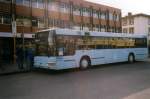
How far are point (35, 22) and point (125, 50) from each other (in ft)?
54.3

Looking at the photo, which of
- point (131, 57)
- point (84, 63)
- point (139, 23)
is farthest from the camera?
point (139, 23)

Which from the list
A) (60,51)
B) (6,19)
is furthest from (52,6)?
(60,51)

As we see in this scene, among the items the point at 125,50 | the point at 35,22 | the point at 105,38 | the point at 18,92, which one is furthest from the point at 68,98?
the point at 35,22

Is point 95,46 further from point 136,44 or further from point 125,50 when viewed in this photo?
point 136,44

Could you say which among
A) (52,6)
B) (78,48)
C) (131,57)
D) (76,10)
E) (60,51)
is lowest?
(131,57)

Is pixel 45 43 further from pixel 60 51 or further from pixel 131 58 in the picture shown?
pixel 131 58

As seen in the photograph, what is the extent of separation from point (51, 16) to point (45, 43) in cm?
2031

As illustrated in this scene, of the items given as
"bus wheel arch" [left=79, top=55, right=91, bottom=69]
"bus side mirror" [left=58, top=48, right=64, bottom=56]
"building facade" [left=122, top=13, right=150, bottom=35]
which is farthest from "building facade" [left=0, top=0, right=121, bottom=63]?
"building facade" [left=122, top=13, right=150, bottom=35]

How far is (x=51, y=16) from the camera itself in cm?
3328

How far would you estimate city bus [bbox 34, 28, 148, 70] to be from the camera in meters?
13.3

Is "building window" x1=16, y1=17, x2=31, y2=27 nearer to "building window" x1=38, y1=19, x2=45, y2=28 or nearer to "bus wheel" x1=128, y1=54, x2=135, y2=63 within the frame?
"building window" x1=38, y1=19, x2=45, y2=28

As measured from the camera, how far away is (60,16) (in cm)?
3478

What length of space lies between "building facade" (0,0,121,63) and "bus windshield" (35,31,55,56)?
20.9ft

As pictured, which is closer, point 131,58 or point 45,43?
point 45,43
